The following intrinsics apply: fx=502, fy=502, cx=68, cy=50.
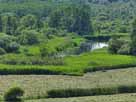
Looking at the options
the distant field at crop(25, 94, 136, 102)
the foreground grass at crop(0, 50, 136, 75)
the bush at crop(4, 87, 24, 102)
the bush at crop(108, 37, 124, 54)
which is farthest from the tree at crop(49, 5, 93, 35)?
the bush at crop(4, 87, 24, 102)

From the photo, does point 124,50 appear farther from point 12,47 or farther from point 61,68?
point 61,68

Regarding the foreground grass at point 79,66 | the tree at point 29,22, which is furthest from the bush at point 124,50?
the tree at point 29,22

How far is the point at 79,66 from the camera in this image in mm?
95750

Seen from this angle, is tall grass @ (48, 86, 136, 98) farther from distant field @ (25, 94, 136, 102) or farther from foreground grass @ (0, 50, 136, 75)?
foreground grass @ (0, 50, 136, 75)

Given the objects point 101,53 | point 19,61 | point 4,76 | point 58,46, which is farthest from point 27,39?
point 4,76

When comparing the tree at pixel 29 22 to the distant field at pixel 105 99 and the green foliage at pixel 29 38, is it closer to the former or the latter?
the green foliage at pixel 29 38

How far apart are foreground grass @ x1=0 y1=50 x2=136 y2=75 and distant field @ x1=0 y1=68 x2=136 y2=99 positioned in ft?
9.09

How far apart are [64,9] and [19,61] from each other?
96.8 m

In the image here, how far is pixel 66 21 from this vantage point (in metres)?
185

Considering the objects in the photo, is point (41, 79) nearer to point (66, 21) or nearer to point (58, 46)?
point (58, 46)

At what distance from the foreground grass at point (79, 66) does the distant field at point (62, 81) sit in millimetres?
2771

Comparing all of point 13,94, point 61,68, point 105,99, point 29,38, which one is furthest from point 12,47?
point 105,99

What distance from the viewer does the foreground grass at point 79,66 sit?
9031cm

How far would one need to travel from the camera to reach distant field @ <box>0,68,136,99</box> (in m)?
74.4
